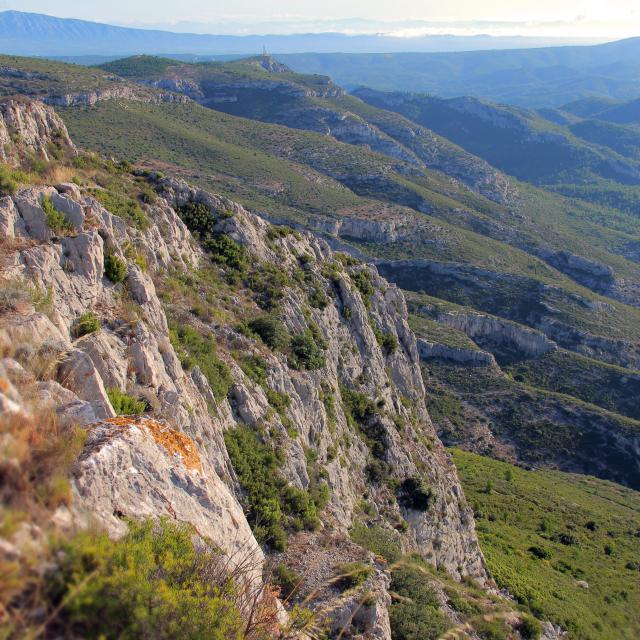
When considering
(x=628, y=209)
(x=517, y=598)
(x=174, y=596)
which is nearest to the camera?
(x=174, y=596)

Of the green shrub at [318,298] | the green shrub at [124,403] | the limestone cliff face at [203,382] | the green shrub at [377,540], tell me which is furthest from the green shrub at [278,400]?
the green shrub at [124,403]

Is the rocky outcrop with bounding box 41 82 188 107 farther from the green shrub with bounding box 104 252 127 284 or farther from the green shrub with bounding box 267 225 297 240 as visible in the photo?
the green shrub with bounding box 104 252 127 284

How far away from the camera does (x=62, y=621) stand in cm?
428

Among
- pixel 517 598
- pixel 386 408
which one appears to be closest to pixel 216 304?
pixel 386 408

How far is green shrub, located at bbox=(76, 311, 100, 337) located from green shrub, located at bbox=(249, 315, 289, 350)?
409 inches

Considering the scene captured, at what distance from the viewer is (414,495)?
2483cm

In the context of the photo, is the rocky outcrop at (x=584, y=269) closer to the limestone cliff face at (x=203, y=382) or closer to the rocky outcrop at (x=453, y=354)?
the rocky outcrop at (x=453, y=354)

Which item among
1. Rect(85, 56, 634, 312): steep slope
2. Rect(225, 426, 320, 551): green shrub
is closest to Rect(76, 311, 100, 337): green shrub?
Rect(225, 426, 320, 551): green shrub

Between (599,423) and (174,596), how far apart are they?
66.6m

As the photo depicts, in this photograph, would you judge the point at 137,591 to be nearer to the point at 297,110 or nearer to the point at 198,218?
the point at 198,218

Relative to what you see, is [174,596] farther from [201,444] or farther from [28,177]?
[28,177]

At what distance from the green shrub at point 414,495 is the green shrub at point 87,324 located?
17.5 m

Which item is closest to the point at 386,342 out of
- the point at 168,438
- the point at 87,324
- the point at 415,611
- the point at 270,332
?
the point at 270,332

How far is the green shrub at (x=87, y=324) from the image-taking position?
1150cm
